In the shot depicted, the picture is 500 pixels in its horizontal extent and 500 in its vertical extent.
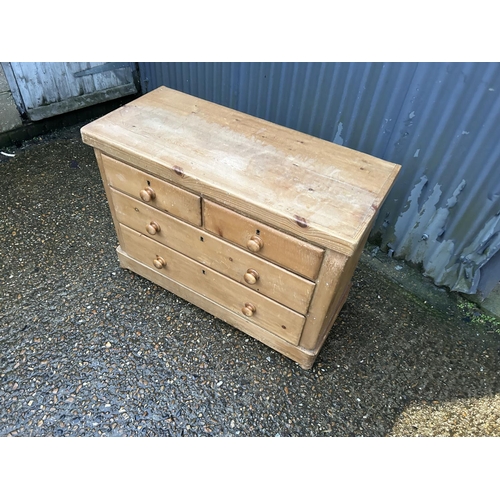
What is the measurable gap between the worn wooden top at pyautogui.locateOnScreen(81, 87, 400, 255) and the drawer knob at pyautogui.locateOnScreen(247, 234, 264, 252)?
11cm

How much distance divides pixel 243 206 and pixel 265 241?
175 mm

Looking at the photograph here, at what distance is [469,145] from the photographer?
1921 mm

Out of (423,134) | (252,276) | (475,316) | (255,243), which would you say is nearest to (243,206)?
(255,243)

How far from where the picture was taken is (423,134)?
2.04 metres

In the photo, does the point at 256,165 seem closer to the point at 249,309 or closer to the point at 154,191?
the point at 154,191

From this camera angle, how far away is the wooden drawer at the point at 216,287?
1.83 metres

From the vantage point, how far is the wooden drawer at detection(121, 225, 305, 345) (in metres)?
1.83

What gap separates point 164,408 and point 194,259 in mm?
728

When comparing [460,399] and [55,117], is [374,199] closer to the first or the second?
[460,399]

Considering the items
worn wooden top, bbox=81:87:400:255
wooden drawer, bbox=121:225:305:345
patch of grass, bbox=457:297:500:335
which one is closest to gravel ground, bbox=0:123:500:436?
patch of grass, bbox=457:297:500:335

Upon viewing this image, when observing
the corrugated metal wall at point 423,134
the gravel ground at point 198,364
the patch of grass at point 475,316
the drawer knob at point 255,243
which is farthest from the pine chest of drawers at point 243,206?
the patch of grass at point 475,316

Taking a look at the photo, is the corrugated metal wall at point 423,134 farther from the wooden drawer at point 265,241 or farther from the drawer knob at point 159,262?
the drawer knob at point 159,262
